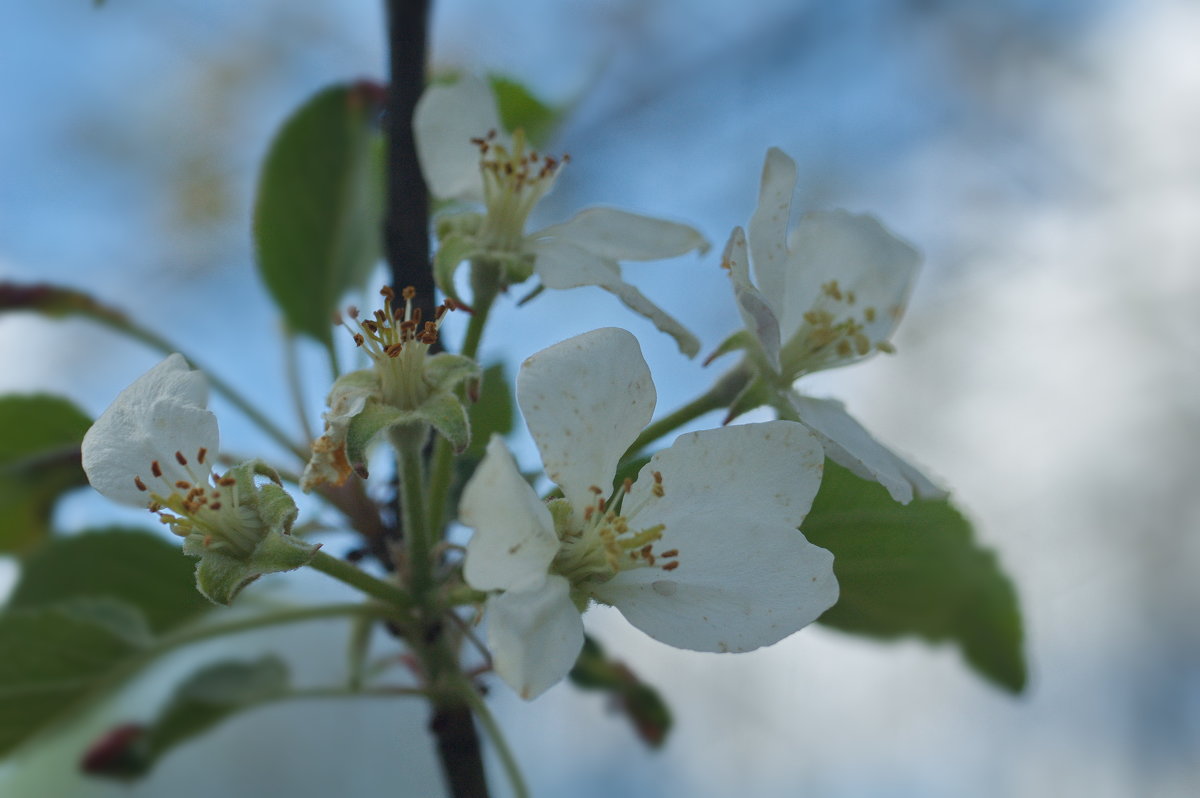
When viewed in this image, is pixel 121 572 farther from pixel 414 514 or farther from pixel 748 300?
pixel 748 300

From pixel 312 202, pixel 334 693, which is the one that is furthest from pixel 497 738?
pixel 312 202

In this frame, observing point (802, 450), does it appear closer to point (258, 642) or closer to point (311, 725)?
point (258, 642)

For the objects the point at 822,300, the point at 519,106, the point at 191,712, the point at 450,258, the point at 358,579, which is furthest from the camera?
the point at 519,106

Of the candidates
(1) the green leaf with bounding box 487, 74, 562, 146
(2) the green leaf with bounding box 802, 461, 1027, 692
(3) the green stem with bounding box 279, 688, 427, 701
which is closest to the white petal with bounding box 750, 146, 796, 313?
(2) the green leaf with bounding box 802, 461, 1027, 692

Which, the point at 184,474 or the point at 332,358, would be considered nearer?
the point at 184,474

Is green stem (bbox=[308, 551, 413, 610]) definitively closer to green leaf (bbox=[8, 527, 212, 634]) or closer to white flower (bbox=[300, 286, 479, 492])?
white flower (bbox=[300, 286, 479, 492])

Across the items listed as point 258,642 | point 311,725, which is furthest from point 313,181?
point 311,725

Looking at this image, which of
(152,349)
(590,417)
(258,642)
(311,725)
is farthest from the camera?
(311,725)
